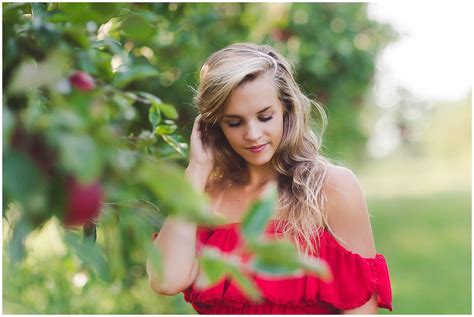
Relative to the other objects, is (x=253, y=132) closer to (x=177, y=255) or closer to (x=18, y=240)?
(x=177, y=255)

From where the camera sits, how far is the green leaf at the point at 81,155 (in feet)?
2.05

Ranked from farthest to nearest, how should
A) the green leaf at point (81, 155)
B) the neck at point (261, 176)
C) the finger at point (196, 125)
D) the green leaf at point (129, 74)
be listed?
the neck at point (261, 176), the finger at point (196, 125), the green leaf at point (129, 74), the green leaf at point (81, 155)

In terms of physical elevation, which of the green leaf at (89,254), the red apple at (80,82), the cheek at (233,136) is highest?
the red apple at (80,82)

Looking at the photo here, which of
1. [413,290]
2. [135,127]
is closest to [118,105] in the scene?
[135,127]

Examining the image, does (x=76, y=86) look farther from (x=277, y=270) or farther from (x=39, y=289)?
(x=39, y=289)

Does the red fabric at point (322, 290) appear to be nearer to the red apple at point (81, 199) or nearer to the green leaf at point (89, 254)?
the green leaf at point (89, 254)

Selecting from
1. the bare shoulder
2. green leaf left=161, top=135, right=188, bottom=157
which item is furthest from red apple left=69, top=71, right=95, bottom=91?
the bare shoulder

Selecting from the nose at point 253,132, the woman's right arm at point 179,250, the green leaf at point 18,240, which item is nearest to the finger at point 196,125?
the woman's right arm at point 179,250

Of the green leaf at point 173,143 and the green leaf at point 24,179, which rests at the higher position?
the green leaf at point 24,179

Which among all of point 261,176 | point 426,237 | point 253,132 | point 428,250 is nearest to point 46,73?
point 253,132

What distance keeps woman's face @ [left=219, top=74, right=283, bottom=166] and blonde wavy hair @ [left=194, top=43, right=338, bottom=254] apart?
33mm

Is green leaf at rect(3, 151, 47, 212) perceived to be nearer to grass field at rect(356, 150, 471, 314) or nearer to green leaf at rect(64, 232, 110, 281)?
green leaf at rect(64, 232, 110, 281)

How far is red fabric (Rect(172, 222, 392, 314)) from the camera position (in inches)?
85.0

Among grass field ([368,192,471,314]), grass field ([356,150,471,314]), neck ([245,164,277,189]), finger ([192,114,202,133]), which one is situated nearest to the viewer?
finger ([192,114,202,133])
